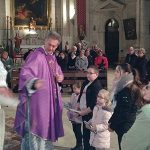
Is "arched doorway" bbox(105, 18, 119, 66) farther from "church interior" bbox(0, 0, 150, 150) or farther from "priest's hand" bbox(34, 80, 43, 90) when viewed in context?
"priest's hand" bbox(34, 80, 43, 90)

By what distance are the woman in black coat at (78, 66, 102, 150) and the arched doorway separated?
20382 millimetres

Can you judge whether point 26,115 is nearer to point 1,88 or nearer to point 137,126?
point 1,88

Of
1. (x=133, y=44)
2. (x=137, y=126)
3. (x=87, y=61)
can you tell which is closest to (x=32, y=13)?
(x=133, y=44)

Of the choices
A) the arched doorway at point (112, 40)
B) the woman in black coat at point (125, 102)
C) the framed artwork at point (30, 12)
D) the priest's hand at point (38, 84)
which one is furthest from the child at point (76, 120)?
the framed artwork at point (30, 12)

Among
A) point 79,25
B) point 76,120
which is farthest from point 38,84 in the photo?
point 79,25

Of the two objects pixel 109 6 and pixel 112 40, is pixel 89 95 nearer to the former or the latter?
pixel 109 6

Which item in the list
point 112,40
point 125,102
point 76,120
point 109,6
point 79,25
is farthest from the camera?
point 79,25

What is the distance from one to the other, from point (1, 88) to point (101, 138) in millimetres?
2166

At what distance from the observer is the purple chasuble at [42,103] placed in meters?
5.69

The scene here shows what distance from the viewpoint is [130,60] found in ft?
48.6

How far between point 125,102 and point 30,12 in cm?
2804

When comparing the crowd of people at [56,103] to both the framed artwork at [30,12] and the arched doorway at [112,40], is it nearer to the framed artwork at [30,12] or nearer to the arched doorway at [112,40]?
the arched doorway at [112,40]

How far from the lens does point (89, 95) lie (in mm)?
6297

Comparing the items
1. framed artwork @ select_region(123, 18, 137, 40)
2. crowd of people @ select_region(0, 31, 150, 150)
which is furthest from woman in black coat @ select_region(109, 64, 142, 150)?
framed artwork @ select_region(123, 18, 137, 40)
